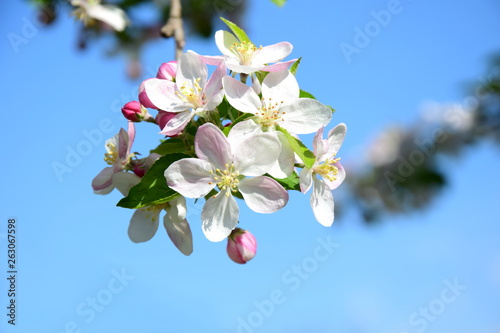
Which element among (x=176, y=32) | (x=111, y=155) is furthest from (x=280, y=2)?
(x=111, y=155)

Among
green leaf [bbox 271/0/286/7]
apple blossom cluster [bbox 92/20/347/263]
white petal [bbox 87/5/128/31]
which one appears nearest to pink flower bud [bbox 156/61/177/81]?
apple blossom cluster [bbox 92/20/347/263]

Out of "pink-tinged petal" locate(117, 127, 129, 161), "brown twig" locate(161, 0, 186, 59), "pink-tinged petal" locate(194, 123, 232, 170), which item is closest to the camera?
"pink-tinged petal" locate(194, 123, 232, 170)

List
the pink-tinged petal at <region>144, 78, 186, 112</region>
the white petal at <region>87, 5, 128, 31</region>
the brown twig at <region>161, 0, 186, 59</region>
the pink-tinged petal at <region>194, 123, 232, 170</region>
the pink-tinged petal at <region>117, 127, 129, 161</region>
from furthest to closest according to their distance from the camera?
the white petal at <region>87, 5, 128, 31</region> < the brown twig at <region>161, 0, 186, 59</region> < the pink-tinged petal at <region>117, 127, 129, 161</region> < the pink-tinged petal at <region>144, 78, 186, 112</region> < the pink-tinged petal at <region>194, 123, 232, 170</region>

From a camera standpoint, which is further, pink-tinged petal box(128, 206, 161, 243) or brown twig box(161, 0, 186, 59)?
brown twig box(161, 0, 186, 59)

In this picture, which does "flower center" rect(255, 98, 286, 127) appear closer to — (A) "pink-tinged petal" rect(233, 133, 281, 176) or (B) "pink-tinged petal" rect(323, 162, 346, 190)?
(A) "pink-tinged petal" rect(233, 133, 281, 176)

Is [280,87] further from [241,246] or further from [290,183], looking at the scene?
[241,246]

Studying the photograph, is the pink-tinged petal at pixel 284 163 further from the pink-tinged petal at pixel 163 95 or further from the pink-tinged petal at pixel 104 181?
the pink-tinged petal at pixel 104 181

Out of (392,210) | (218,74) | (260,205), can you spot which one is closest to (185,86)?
(218,74)

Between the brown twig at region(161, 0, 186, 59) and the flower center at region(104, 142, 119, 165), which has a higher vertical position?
the brown twig at region(161, 0, 186, 59)

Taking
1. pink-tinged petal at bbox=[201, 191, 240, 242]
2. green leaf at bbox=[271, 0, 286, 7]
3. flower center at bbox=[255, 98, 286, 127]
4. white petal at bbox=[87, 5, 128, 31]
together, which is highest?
white petal at bbox=[87, 5, 128, 31]
